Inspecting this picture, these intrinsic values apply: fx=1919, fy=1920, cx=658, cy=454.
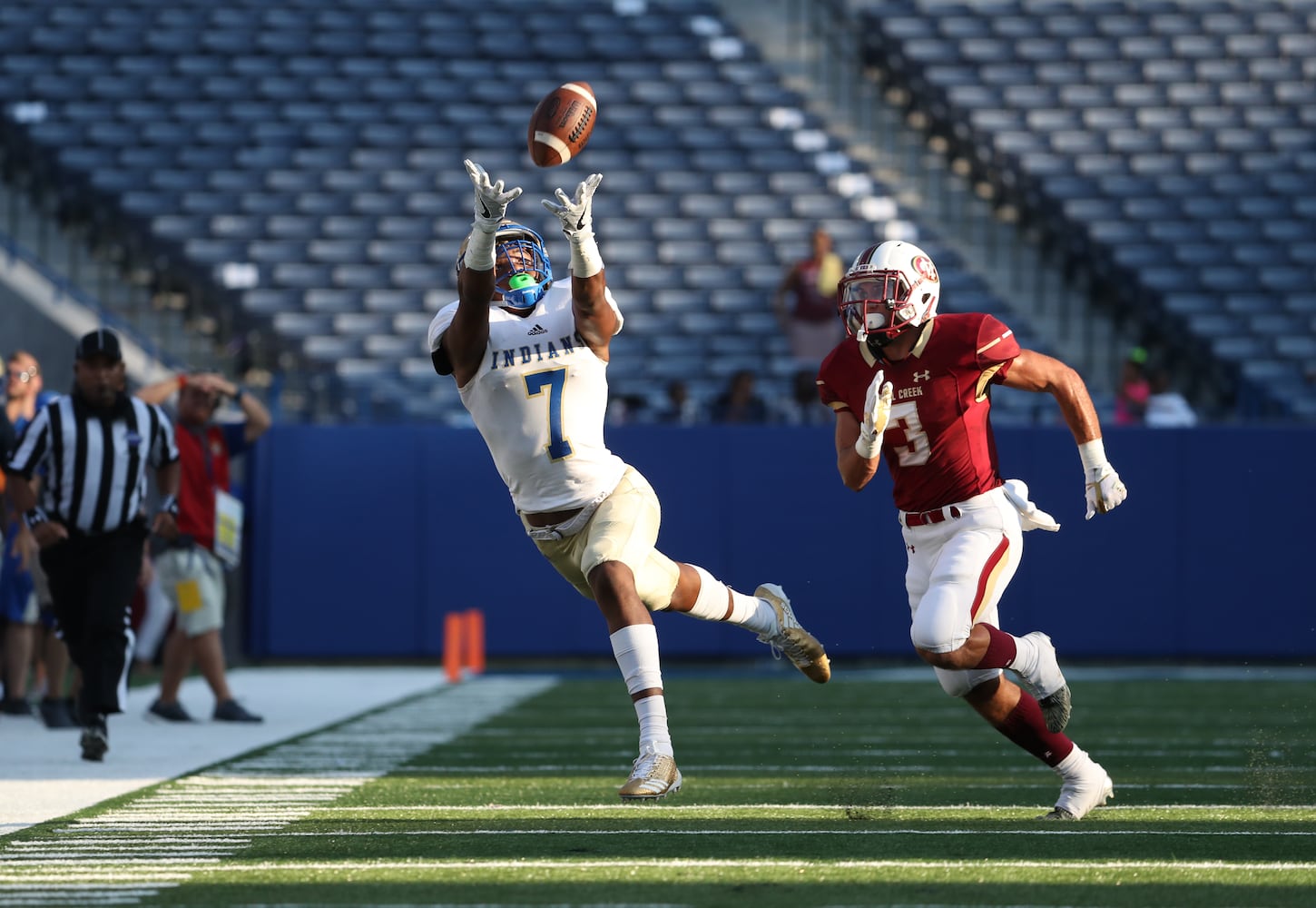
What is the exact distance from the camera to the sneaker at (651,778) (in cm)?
499

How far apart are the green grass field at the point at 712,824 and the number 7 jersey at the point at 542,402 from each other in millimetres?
929

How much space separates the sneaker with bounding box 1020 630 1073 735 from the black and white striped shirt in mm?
3535

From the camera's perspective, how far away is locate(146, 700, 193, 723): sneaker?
8609 mm

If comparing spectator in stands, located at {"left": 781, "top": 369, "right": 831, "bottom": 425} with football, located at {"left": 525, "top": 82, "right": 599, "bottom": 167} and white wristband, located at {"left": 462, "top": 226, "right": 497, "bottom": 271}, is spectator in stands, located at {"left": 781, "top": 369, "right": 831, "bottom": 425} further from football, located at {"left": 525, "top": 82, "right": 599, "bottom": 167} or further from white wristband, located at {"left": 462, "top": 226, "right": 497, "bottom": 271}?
white wristband, located at {"left": 462, "top": 226, "right": 497, "bottom": 271}

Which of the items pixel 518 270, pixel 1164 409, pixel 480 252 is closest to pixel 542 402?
pixel 518 270

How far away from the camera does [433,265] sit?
15.9 metres

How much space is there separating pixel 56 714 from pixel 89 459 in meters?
1.85

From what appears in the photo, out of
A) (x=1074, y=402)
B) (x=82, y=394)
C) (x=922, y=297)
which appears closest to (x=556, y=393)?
(x=922, y=297)

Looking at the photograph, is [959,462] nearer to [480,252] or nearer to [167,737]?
[480,252]

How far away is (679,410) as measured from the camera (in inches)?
512

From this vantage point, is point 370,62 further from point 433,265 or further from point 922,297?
point 922,297

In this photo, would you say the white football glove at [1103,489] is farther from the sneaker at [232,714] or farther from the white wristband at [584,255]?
the sneaker at [232,714]

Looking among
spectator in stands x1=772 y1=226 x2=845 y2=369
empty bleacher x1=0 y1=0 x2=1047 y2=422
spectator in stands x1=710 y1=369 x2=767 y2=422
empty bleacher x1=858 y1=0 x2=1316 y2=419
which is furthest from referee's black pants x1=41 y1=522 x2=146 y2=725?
empty bleacher x1=858 y1=0 x2=1316 y2=419

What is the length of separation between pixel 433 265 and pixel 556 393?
10.6 metres
